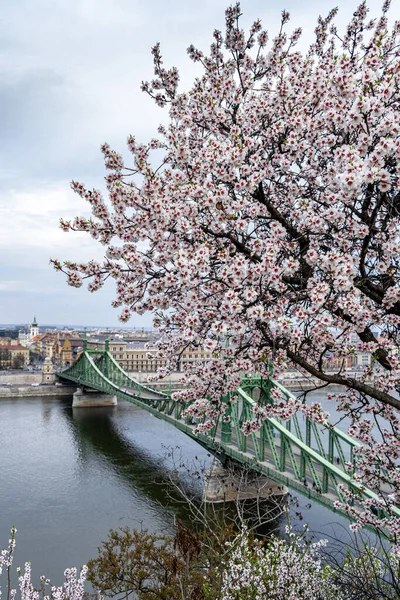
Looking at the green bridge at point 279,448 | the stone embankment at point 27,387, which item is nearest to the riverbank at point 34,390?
the stone embankment at point 27,387

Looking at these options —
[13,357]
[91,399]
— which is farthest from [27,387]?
[13,357]

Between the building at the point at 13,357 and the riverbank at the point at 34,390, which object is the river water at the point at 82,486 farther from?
the building at the point at 13,357

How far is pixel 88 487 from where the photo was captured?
859 inches

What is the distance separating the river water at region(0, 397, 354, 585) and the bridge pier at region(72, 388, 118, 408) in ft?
24.5

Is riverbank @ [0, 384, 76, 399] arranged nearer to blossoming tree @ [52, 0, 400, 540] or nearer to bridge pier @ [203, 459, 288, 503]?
bridge pier @ [203, 459, 288, 503]

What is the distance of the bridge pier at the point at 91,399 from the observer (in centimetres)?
4744

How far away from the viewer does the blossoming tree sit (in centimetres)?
411

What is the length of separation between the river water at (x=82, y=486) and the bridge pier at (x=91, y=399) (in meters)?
7.46

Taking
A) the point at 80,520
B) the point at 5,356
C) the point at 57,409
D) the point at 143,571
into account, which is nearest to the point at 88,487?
the point at 80,520

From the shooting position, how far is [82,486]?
21969mm

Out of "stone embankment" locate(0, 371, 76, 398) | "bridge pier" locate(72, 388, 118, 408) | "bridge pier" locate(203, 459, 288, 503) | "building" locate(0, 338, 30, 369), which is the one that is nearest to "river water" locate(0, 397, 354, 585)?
"bridge pier" locate(203, 459, 288, 503)

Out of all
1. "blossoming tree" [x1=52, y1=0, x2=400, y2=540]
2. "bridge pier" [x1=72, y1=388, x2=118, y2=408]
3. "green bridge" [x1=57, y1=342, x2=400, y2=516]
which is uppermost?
"blossoming tree" [x1=52, y1=0, x2=400, y2=540]

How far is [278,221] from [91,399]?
150 feet

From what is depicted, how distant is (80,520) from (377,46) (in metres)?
17.9
